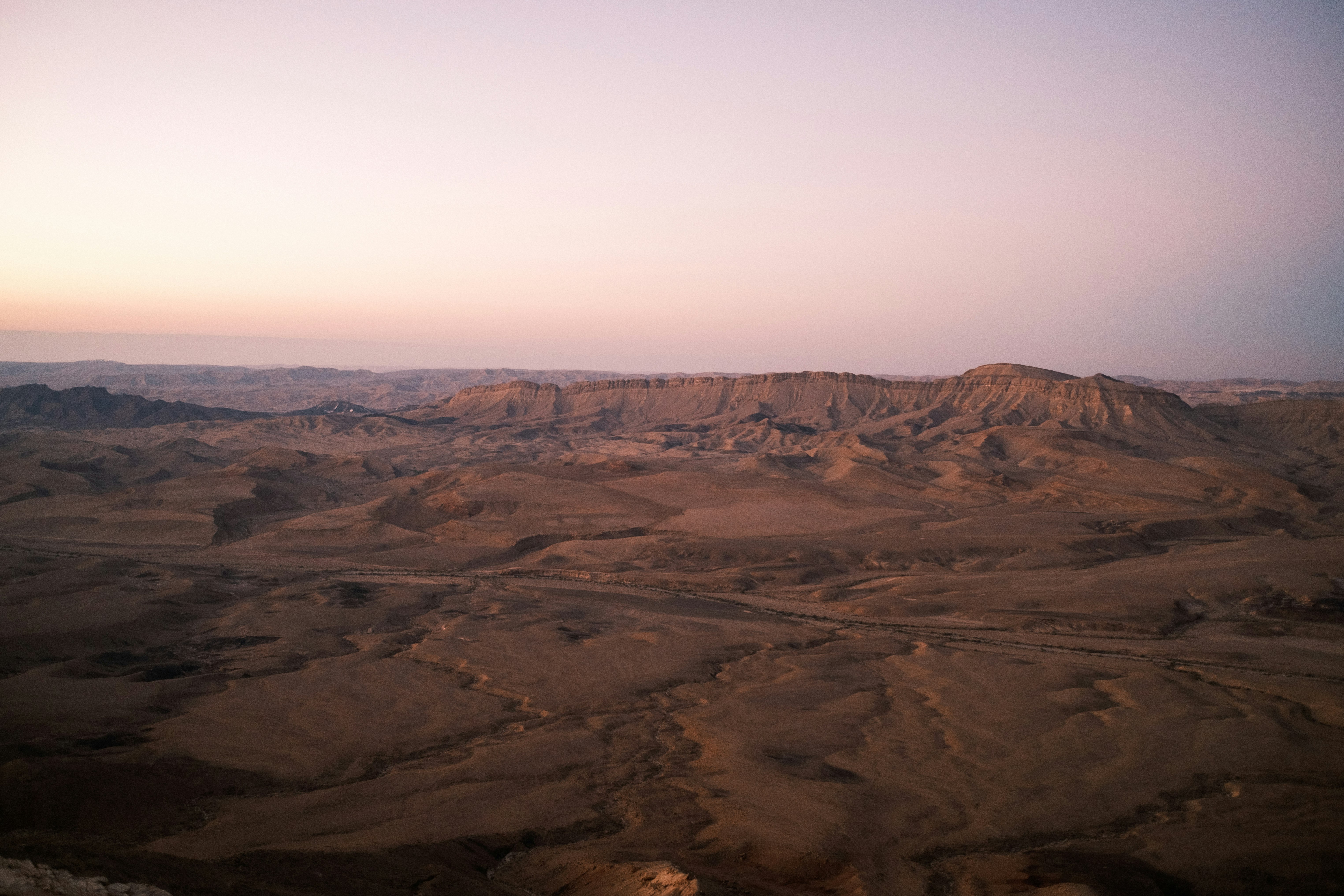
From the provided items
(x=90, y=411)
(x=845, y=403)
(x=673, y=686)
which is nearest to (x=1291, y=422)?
(x=845, y=403)

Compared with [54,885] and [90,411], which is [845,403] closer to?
[90,411]

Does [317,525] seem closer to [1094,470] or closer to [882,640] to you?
[882,640]

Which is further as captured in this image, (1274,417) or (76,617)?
(1274,417)

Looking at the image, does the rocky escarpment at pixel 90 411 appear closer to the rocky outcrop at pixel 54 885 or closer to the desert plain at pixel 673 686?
the desert plain at pixel 673 686

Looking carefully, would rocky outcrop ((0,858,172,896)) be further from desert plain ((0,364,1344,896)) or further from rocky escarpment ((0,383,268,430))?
rocky escarpment ((0,383,268,430))

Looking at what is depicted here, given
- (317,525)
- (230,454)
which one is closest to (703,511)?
(317,525)

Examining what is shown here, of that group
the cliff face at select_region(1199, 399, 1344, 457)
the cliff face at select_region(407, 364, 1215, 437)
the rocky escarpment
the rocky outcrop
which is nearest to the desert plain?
the rocky outcrop

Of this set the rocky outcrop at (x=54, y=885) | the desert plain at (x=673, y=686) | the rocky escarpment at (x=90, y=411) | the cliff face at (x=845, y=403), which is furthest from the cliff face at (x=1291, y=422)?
the rocky escarpment at (x=90, y=411)

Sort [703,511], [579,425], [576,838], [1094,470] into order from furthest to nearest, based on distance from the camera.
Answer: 1. [579,425]
2. [1094,470]
3. [703,511]
4. [576,838]
